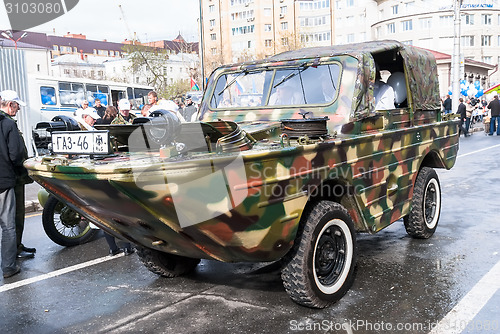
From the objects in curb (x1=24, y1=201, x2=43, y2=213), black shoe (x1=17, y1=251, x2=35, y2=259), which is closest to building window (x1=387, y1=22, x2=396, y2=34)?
curb (x1=24, y1=201, x2=43, y2=213)

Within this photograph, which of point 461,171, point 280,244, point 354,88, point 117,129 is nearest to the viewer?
point 280,244

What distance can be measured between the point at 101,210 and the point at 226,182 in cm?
115

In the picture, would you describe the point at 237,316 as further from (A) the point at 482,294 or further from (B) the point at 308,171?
(A) the point at 482,294

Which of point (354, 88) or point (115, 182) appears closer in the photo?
point (115, 182)

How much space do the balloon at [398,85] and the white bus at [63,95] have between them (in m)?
16.4

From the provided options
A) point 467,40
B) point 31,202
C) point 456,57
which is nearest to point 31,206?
point 31,202

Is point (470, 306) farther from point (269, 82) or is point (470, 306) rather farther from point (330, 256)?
point (269, 82)

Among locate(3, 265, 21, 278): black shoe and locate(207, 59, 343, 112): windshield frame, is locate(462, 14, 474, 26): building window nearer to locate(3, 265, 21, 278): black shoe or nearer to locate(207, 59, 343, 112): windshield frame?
locate(207, 59, 343, 112): windshield frame

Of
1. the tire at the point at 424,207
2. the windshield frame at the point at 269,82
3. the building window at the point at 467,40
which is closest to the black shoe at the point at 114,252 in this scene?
the windshield frame at the point at 269,82

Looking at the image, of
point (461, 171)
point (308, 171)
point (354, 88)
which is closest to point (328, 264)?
point (308, 171)

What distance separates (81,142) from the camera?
12.6ft

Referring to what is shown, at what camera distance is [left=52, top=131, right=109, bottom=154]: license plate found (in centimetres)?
375

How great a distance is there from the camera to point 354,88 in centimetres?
493

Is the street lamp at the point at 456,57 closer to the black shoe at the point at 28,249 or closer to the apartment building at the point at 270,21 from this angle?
the black shoe at the point at 28,249
